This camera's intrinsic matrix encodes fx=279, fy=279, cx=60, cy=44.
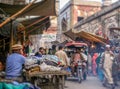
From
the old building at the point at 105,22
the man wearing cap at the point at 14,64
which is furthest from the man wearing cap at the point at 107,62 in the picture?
the man wearing cap at the point at 14,64

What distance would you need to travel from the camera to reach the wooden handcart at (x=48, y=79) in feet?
25.5

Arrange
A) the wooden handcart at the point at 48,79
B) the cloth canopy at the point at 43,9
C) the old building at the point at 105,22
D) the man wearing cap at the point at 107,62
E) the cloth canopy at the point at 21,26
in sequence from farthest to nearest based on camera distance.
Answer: the old building at the point at 105,22 < the man wearing cap at the point at 107,62 < the cloth canopy at the point at 21,26 < the cloth canopy at the point at 43,9 < the wooden handcart at the point at 48,79

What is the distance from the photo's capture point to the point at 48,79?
27.7 ft

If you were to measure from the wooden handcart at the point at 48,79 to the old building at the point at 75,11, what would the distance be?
985 inches

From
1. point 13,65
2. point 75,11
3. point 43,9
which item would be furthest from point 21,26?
point 75,11

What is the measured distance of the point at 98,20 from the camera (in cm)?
2192

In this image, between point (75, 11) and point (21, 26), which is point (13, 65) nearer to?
point (21, 26)

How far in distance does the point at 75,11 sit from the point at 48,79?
2585 cm

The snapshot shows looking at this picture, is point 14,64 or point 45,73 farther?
point 45,73

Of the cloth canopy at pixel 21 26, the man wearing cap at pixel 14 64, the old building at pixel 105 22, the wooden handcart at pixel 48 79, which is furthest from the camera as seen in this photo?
the old building at pixel 105 22

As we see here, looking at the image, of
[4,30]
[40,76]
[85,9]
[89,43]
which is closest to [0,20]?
[4,30]

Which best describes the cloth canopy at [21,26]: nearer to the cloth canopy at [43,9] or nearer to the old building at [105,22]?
the cloth canopy at [43,9]

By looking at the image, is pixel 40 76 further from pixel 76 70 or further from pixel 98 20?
pixel 98 20

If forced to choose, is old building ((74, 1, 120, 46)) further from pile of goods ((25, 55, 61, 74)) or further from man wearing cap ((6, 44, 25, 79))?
man wearing cap ((6, 44, 25, 79))
